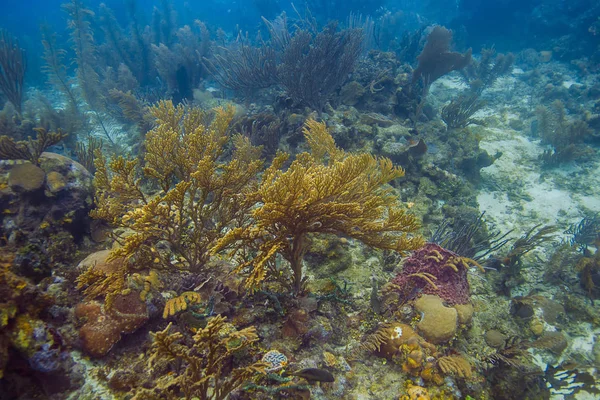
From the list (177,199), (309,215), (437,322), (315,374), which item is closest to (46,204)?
(177,199)

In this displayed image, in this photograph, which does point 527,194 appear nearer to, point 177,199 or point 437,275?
point 437,275

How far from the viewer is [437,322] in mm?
3350

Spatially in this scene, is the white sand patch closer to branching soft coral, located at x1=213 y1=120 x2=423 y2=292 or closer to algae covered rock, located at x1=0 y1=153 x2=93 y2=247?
branching soft coral, located at x1=213 y1=120 x2=423 y2=292

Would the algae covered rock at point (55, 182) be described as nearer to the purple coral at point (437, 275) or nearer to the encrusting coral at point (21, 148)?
the encrusting coral at point (21, 148)

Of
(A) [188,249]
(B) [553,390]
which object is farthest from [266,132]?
(B) [553,390]

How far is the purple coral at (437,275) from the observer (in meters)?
3.76

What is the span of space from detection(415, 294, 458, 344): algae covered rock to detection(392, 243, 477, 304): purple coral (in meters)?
0.27

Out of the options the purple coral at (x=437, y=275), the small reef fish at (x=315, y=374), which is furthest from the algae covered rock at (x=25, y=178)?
the purple coral at (x=437, y=275)

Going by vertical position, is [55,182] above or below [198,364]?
above

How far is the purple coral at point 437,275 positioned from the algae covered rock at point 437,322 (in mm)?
269

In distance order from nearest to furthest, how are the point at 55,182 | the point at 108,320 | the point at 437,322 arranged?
the point at 108,320, the point at 437,322, the point at 55,182

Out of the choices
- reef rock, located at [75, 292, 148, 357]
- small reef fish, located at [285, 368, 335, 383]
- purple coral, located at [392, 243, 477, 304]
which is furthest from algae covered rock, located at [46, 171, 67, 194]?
purple coral, located at [392, 243, 477, 304]

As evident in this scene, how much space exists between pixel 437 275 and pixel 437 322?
752mm

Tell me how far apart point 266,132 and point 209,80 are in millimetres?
10027
